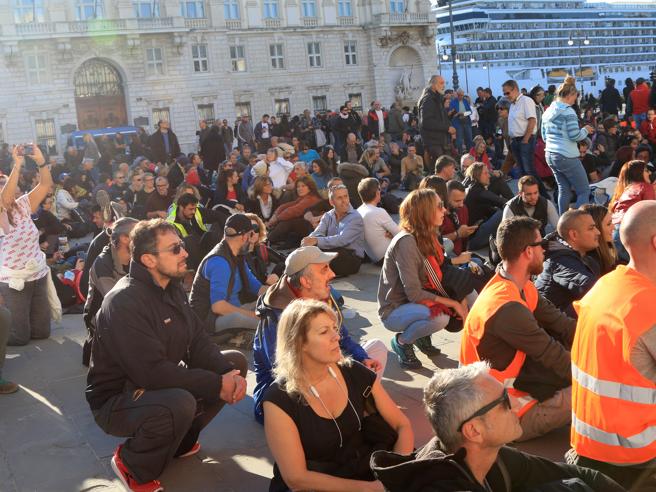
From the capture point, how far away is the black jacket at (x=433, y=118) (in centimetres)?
1284

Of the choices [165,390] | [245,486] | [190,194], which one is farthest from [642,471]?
[190,194]

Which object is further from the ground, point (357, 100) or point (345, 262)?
point (357, 100)

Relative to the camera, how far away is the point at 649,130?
54.2ft

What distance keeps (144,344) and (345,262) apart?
18.7ft

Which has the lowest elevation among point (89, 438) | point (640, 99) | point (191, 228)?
point (89, 438)

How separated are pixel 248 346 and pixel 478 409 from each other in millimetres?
4730

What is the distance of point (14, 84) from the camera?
41469mm

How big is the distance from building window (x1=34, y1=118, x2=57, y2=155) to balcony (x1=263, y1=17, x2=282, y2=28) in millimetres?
13784

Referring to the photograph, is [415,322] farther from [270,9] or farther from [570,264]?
[270,9]

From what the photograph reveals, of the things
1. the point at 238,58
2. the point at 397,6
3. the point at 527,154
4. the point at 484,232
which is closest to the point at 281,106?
the point at 238,58

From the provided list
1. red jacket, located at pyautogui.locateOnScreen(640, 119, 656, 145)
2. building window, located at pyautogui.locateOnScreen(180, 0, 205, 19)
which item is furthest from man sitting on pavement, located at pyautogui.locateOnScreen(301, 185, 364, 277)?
building window, located at pyautogui.locateOnScreen(180, 0, 205, 19)

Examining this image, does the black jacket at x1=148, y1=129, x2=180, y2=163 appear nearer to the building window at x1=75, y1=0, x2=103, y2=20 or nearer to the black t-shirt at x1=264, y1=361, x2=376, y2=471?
the black t-shirt at x1=264, y1=361, x2=376, y2=471

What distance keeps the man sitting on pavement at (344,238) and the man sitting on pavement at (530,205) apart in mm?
1807

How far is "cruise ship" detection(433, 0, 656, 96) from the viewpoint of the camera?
402 feet
